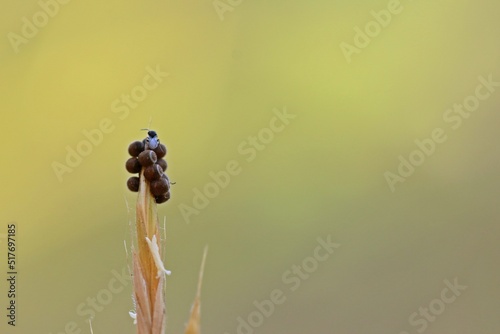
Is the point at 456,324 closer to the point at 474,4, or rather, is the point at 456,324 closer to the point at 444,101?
the point at 444,101

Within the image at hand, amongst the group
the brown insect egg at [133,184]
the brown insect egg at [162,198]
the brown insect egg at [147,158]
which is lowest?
the brown insect egg at [162,198]

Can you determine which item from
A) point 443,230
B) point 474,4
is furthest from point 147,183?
point 474,4

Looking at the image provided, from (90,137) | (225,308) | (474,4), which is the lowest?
(225,308)

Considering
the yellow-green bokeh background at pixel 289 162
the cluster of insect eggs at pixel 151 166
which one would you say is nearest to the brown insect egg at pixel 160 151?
the cluster of insect eggs at pixel 151 166

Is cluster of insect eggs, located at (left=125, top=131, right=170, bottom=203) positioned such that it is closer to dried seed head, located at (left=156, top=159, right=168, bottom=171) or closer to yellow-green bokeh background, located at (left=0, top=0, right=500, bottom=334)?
dried seed head, located at (left=156, top=159, right=168, bottom=171)

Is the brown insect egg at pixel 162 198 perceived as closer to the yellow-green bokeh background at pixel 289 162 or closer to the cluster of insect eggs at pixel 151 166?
the cluster of insect eggs at pixel 151 166

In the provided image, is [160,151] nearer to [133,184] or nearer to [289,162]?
[133,184]
